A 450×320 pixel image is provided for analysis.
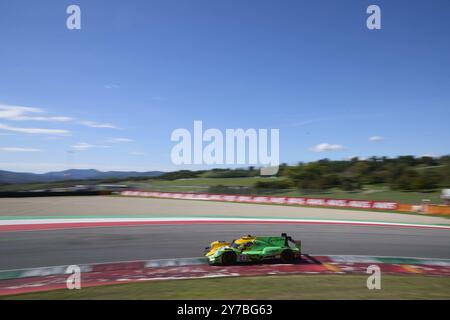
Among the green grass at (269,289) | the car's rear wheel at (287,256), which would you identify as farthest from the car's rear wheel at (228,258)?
the car's rear wheel at (287,256)

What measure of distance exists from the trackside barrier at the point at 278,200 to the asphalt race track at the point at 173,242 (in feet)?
28.1

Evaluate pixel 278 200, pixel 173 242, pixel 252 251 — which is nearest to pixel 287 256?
pixel 252 251

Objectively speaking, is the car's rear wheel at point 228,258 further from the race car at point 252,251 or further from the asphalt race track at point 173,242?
the asphalt race track at point 173,242

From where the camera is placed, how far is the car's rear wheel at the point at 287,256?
361 inches

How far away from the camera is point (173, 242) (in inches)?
456

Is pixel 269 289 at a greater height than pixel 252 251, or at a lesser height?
lesser

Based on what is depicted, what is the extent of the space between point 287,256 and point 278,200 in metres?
19.0

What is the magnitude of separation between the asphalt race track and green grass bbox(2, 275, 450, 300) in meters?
2.56

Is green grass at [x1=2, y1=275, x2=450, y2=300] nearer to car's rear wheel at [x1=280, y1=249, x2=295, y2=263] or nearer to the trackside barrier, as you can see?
car's rear wheel at [x1=280, y1=249, x2=295, y2=263]

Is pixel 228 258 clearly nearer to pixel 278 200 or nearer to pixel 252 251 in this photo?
pixel 252 251
